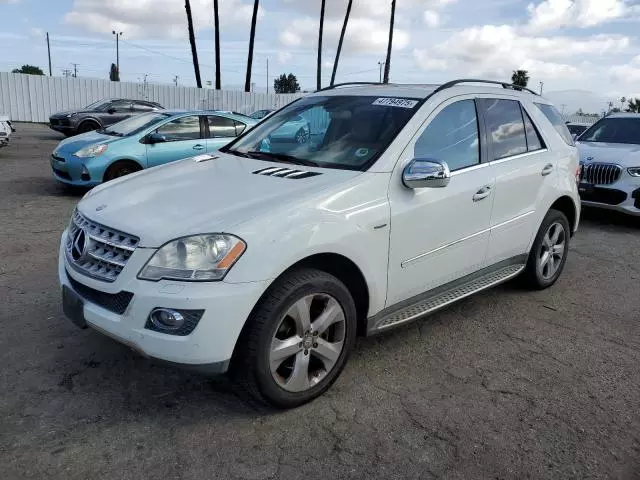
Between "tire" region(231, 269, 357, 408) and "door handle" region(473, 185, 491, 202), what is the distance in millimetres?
1309

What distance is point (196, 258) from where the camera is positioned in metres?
2.71

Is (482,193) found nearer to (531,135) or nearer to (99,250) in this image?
(531,135)

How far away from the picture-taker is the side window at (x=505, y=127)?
14.0 ft

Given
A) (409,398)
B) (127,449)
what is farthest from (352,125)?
(127,449)

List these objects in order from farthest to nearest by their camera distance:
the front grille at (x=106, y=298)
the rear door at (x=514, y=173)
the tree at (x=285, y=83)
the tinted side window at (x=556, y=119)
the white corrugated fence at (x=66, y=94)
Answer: the tree at (x=285, y=83), the white corrugated fence at (x=66, y=94), the tinted side window at (x=556, y=119), the rear door at (x=514, y=173), the front grille at (x=106, y=298)

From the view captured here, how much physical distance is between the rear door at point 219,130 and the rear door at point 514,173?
20.0 feet

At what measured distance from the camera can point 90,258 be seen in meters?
3.03

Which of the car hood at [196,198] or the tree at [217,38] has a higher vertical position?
the tree at [217,38]

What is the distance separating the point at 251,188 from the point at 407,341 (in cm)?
167

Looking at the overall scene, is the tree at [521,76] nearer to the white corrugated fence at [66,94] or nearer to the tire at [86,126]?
the white corrugated fence at [66,94]

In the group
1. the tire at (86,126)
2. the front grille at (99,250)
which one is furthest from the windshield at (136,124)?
the tire at (86,126)

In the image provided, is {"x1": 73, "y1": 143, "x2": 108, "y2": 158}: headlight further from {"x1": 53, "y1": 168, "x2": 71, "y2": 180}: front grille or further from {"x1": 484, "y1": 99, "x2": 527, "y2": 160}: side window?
{"x1": 484, "y1": 99, "x2": 527, "y2": 160}: side window

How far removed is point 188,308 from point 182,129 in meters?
7.45

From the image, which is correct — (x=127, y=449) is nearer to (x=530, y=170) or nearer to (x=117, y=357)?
(x=117, y=357)
